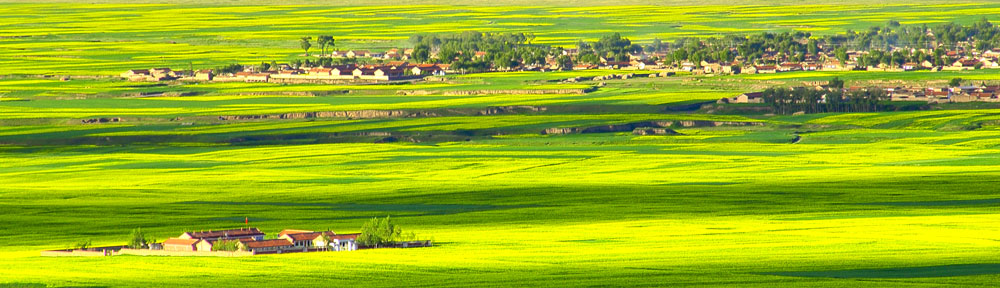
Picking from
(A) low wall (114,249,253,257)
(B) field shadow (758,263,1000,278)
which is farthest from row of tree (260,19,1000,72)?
(B) field shadow (758,263,1000,278)

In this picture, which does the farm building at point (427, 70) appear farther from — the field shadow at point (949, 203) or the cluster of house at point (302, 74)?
the field shadow at point (949, 203)

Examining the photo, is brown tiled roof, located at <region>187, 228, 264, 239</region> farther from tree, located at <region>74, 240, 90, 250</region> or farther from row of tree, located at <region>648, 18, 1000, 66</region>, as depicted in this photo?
row of tree, located at <region>648, 18, 1000, 66</region>

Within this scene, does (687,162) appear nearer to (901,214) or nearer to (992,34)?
(901,214)

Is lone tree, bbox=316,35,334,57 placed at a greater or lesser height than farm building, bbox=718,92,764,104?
greater

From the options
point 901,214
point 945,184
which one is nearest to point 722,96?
point 945,184

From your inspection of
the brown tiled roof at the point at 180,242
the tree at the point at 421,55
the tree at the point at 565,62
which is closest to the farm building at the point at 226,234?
the brown tiled roof at the point at 180,242

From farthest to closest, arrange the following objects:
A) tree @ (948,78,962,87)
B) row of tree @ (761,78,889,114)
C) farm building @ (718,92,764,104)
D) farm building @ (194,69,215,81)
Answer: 1. farm building @ (194,69,215,81)
2. tree @ (948,78,962,87)
3. farm building @ (718,92,764,104)
4. row of tree @ (761,78,889,114)

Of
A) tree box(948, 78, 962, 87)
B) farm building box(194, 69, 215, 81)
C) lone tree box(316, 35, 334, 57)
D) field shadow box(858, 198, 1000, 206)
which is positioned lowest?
field shadow box(858, 198, 1000, 206)
